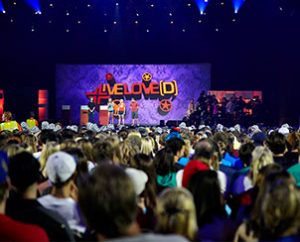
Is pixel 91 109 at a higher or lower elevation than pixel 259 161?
higher

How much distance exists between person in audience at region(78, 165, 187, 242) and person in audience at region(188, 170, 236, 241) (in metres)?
1.36

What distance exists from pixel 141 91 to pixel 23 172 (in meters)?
23.6

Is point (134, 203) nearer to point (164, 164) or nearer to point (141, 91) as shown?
point (164, 164)

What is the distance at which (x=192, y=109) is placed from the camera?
26172 millimetres

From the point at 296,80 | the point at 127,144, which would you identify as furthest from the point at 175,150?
the point at 296,80

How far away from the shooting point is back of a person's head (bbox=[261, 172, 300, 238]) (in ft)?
10.2

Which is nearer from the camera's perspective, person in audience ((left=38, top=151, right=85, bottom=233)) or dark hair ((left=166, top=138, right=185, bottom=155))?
person in audience ((left=38, top=151, right=85, bottom=233))

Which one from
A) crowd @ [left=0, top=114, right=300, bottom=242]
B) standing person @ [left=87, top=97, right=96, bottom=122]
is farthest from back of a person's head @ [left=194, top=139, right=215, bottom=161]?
standing person @ [left=87, top=97, right=96, bottom=122]

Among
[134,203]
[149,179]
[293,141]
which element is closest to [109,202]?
[134,203]

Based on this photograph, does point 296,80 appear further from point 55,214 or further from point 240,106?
point 55,214

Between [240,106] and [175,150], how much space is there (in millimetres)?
18246

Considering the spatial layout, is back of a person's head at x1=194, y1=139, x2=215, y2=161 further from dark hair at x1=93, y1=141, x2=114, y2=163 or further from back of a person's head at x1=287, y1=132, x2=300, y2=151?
back of a person's head at x1=287, y1=132, x2=300, y2=151

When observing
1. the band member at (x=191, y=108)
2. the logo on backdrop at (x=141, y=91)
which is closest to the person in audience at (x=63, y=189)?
the band member at (x=191, y=108)

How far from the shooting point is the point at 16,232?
323 cm
